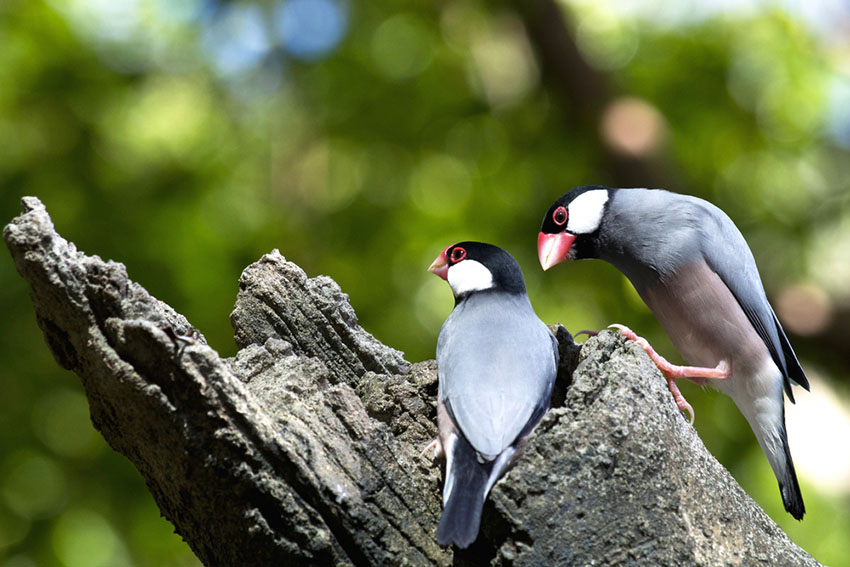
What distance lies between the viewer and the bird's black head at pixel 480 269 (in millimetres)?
3803

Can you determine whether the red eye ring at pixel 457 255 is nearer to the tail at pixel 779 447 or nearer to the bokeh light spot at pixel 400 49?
the tail at pixel 779 447

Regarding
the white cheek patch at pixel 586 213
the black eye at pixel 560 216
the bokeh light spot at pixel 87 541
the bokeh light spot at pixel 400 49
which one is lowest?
the white cheek patch at pixel 586 213

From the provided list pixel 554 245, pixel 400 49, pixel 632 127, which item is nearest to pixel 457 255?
pixel 554 245

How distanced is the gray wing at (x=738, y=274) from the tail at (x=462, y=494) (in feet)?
7.36

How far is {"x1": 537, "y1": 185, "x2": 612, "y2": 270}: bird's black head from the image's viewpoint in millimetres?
4543

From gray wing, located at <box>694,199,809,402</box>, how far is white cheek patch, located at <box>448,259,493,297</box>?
1.32 m

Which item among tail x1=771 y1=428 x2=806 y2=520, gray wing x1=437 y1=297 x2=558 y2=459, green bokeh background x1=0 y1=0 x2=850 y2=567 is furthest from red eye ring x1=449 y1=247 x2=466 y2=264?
green bokeh background x1=0 y1=0 x2=850 y2=567

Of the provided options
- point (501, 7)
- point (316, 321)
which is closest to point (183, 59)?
point (501, 7)

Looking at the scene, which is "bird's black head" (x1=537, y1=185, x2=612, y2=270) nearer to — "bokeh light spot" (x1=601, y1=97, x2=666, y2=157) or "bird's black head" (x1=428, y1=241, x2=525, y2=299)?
"bird's black head" (x1=428, y1=241, x2=525, y2=299)

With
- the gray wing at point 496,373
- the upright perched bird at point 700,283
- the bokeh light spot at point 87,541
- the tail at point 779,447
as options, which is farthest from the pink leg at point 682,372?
the bokeh light spot at point 87,541

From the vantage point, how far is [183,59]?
855 cm

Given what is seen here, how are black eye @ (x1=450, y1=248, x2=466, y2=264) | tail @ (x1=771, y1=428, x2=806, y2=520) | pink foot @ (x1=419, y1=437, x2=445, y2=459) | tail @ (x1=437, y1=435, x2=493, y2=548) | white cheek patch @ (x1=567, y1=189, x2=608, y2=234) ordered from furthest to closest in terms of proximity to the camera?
white cheek patch @ (x1=567, y1=189, x2=608, y2=234) < tail @ (x1=771, y1=428, x2=806, y2=520) < black eye @ (x1=450, y1=248, x2=466, y2=264) < pink foot @ (x1=419, y1=437, x2=445, y2=459) < tail @ (x1=437, y1=435, x2=493, y2=548)

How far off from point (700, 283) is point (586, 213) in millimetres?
731

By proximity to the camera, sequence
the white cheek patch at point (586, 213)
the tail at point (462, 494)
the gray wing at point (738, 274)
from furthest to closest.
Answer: the white cheek patch at point (586, 213)
the gray wing at point (738, 274)
the tail at point (462, 494)
